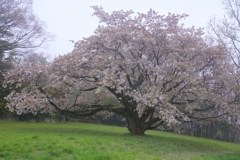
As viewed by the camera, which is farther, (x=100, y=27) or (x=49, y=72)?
(x=100, y=27)

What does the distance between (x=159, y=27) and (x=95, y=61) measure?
14.0ft

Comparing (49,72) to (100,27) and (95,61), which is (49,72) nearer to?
(95,61)

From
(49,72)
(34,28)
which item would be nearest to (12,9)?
(34,28)

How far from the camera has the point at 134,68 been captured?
12102mm

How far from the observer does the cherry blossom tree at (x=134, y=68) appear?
10.6 meters

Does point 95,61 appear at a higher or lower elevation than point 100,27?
lower

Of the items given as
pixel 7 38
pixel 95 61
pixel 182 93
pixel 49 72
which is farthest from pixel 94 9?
pixel 7 38

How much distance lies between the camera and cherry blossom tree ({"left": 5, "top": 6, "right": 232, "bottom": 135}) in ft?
34.7

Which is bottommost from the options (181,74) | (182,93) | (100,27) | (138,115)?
(138,115)

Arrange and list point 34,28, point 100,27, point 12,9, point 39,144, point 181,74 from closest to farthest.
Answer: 1. point 39,144
2. point 181,74
3. point 100,27
4. point 12,9
5. point 34,28

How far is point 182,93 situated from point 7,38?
15126mm

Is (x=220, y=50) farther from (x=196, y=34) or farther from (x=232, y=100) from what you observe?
(x=232, y=100)

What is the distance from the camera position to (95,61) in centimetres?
1077

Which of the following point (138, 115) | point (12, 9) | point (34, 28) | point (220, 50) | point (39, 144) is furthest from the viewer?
point (34, 28)
